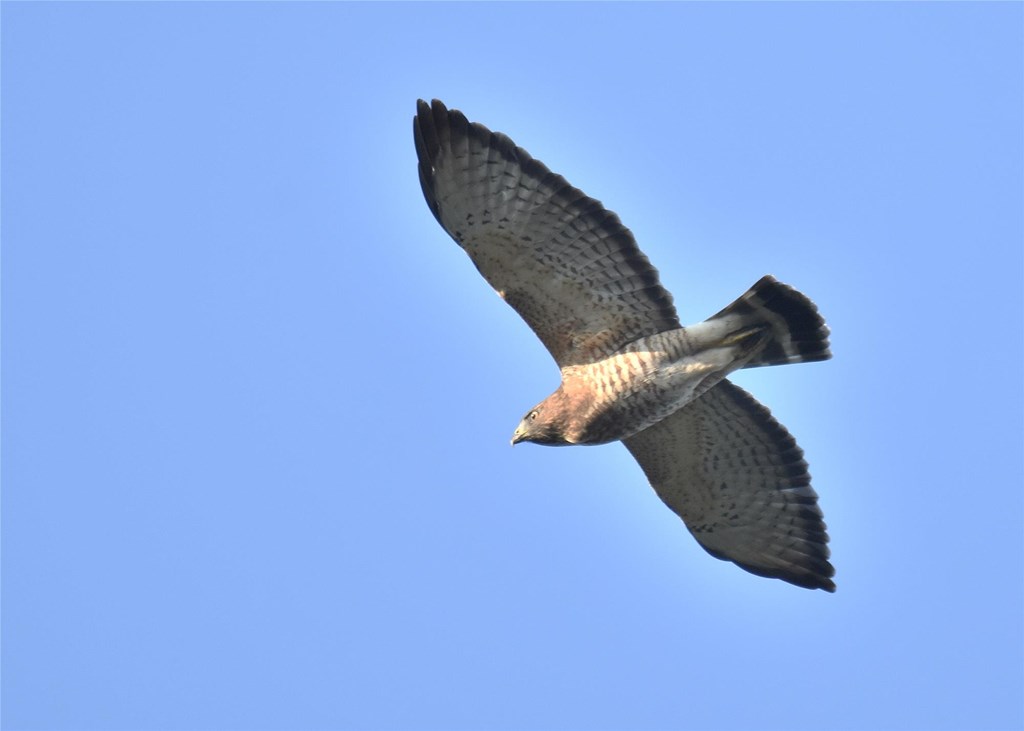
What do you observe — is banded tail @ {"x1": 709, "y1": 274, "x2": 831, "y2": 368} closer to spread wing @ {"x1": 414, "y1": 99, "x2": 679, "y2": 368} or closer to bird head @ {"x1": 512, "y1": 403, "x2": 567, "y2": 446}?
spread wing @ {"x1": 414, "y1": 99, "x2": 679, "y2": 368}

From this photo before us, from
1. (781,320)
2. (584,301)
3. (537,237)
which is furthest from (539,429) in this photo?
(781,320)

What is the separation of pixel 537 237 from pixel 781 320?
2007 millimetres

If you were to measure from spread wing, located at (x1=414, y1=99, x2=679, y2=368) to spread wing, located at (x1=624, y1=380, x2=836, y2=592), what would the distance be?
1.33m

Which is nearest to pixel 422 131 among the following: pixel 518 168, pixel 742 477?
pixel 518 168

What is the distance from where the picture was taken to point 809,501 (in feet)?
48.5

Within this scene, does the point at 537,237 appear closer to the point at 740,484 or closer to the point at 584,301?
the point at 584,301

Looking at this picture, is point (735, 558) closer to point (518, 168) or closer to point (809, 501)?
point (809, 501)

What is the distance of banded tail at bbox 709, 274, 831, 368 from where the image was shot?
13188mm

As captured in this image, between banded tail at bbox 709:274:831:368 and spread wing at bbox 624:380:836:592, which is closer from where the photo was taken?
banded tail at bbox 709:274:831:368

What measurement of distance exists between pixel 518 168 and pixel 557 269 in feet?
2.73

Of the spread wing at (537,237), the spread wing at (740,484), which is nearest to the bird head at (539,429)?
the spread wing at (537,237)

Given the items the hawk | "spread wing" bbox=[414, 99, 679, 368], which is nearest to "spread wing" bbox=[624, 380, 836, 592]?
the hawk

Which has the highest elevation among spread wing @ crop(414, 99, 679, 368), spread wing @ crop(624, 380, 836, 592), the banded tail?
spread wing @ crop(414, 99, 679, 368)

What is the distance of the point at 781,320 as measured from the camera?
13312mm
